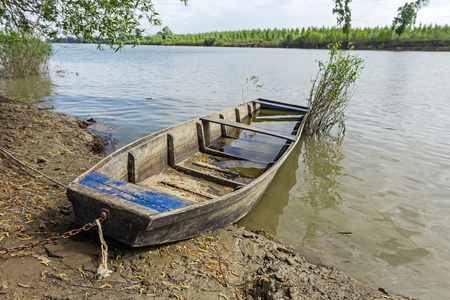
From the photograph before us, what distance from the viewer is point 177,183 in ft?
15.6

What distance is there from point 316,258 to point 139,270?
230 cm

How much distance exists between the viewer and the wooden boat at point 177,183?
2844mm

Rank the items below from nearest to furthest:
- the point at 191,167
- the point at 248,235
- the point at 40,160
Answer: the point at 248,235, the point at 40,160, the point at 191,167

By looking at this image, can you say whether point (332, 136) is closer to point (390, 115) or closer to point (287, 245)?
point (390, 115)

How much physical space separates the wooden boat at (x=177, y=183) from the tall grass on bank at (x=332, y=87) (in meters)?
1.65

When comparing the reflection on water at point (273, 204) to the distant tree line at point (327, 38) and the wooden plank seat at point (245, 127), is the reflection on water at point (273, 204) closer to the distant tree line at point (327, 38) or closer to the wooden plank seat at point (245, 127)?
the wooden plank seat at point (245, 127)

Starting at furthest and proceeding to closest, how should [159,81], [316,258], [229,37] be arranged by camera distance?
1. [229,37]
2. [159,81]
3. [316,258]

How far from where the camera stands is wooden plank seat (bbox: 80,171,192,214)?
2.99 m

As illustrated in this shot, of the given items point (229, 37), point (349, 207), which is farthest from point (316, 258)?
point (229, 37)

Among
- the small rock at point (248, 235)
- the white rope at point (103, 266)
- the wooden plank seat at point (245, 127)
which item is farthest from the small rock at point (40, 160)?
the small rock at point (248, 235)

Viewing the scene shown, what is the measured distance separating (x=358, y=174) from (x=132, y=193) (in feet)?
17.0

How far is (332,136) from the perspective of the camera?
354 inches

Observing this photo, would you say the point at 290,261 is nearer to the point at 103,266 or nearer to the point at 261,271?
the point at 261,271

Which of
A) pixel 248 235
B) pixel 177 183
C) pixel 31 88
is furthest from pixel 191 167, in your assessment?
pixel 31 88
